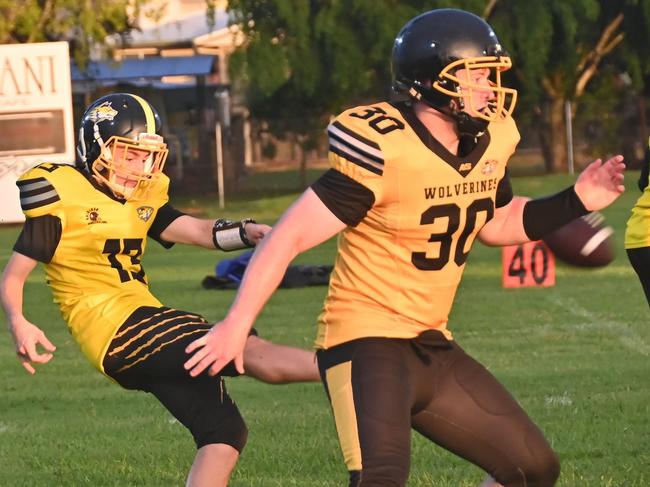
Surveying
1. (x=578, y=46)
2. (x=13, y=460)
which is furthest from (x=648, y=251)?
(x=578, y=46)

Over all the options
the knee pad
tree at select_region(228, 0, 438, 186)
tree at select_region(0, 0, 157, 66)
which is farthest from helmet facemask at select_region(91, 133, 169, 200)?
tree at select_region(228, 0, 438, 186)

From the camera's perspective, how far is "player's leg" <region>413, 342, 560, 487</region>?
434cm

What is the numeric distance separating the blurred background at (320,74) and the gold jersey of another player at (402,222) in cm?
2179

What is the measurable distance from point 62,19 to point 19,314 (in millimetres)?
23384

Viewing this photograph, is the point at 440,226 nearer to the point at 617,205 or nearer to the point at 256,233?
the point at 256,233

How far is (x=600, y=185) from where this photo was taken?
4.67m

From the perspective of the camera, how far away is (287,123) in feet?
104

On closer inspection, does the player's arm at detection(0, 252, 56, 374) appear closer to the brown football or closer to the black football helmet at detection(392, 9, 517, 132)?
the black football helmet at detection(392, 9, 517, 132)

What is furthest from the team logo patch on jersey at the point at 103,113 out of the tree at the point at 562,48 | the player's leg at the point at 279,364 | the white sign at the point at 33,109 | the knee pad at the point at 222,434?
the tree at the point at 562,48

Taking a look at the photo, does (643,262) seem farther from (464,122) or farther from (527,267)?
(527,267)

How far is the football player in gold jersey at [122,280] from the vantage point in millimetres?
5113

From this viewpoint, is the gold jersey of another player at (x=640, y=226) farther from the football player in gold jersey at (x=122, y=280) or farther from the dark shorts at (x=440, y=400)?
the dark shorts at (x=440, y=400)

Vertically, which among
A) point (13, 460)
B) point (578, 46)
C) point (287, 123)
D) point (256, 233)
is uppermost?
point (256, 233)

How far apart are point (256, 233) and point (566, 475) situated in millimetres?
1822
